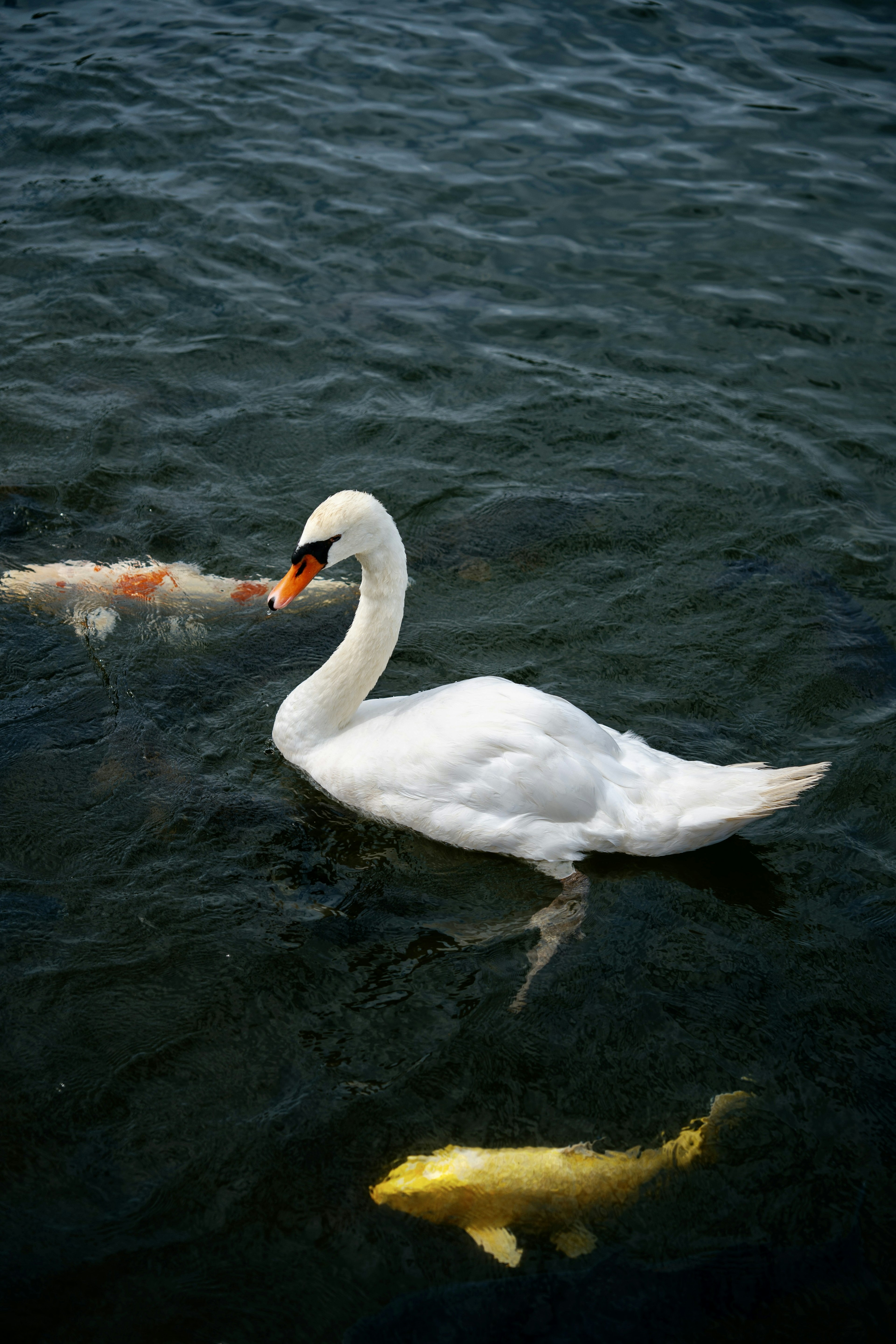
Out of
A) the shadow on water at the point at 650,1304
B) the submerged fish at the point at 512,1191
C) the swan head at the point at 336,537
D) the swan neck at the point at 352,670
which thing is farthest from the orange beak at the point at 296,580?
the shadow on water at the point at 650,1304

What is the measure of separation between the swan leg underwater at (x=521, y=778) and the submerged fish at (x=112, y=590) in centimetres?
→ 118

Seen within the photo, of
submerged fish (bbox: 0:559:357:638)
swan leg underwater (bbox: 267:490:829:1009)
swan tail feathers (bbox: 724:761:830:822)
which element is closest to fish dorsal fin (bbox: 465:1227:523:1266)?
swan leg underwater (bbox: 267:490:829:1009)

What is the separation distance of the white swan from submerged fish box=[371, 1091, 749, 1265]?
1.64m

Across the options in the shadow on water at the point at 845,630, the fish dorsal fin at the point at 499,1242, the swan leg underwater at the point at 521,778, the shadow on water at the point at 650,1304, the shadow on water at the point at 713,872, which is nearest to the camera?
the shadow on water at the point at 650,1304

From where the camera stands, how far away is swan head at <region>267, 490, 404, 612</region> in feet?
17.4

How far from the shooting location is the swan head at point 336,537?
531 centimetres

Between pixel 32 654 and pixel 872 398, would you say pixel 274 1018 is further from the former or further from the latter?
pixel 872 398

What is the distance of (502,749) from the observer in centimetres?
529

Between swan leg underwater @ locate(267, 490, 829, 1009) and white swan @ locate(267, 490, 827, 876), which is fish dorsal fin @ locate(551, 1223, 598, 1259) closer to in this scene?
swan leg underwater @ locate(267, 490, 829, 1009)

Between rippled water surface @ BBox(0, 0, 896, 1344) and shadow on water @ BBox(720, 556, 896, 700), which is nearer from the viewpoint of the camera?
rippled water surface @ BBox(0, 0, 896, 1344)

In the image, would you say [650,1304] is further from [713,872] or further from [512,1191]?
[713,872]

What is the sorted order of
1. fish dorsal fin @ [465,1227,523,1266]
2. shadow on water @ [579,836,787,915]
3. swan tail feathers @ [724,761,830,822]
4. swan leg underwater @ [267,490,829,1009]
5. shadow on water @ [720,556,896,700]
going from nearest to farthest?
fish dorsal fin @ [465,1227,523,1266], swan tail feathers @ [724,761,830,822], swan leg underwater @ [267,490,829,1009], shadow on water @ [579,836,787,915], shadow on water @ [720,556,896,700]

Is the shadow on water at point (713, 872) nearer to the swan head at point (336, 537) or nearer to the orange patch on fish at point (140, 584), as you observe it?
the swan head at point (336, 537)

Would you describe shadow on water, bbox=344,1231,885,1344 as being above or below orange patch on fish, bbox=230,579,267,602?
below
